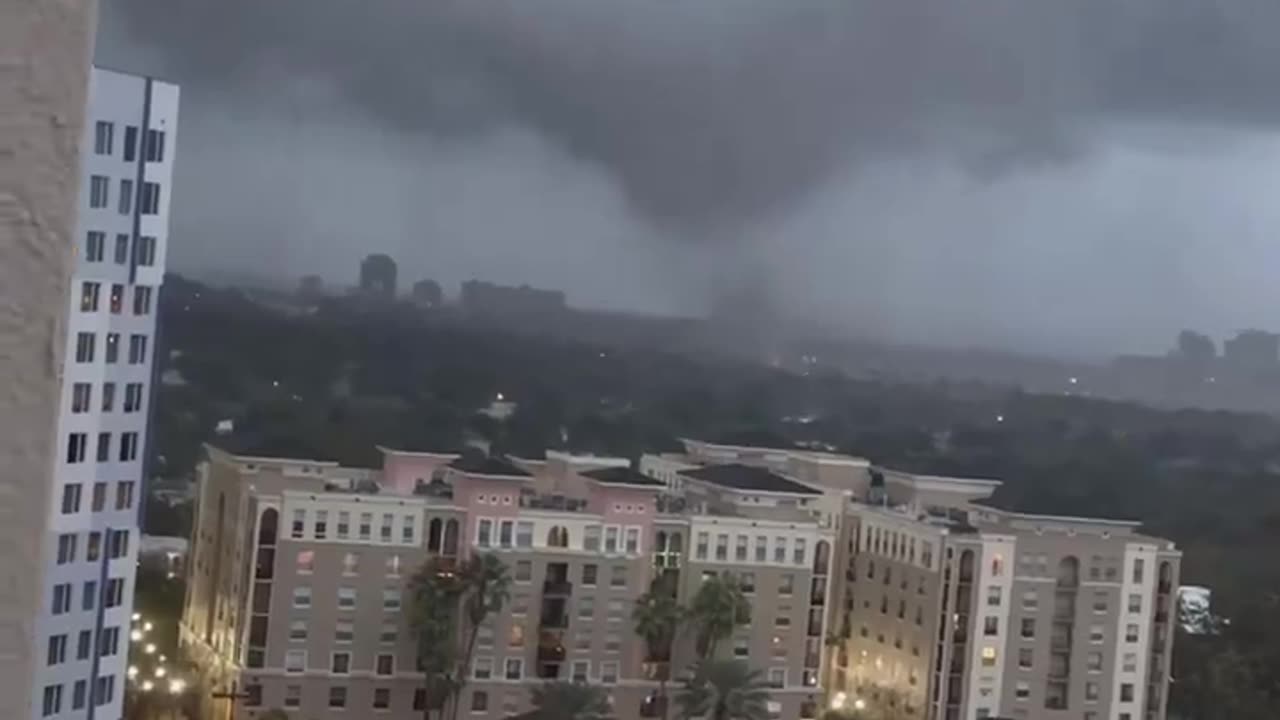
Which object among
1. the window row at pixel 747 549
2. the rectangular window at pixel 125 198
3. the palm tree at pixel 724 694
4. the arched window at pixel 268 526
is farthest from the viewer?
the window row at pixel 747 549

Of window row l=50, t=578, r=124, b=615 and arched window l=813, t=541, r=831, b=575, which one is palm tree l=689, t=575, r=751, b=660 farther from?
window row l=50, t=578, r=124, b=615

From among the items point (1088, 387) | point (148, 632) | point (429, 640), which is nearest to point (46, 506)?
point (429, 640)

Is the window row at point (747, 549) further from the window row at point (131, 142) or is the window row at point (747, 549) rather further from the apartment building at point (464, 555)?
the window row at point (131, 142)

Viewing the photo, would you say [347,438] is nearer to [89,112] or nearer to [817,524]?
[817,524]

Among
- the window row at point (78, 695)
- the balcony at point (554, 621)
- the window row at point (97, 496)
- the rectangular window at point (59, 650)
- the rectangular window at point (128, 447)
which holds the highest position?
the rectangular window at point (128, 447)

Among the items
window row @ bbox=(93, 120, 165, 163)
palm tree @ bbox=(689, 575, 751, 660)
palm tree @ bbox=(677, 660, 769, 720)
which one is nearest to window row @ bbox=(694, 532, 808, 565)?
palm tree @ bbox=(689, 575, 751, 660)

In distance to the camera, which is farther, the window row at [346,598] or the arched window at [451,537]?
the arched window at [451,537]

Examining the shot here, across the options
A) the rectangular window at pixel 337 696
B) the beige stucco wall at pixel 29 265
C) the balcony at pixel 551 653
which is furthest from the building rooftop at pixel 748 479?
the beige stucco wall at pixel 29 265
